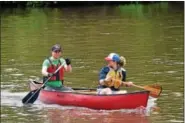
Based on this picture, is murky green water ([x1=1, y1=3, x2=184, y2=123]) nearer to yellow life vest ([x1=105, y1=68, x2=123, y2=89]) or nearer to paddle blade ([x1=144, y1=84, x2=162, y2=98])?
paddle blade ([x1=144, y1=84, x2=162, y2=98])

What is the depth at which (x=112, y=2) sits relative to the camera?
168ft

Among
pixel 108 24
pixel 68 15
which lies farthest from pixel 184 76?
pixel 68 15

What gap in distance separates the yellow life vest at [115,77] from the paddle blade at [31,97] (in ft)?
5.32

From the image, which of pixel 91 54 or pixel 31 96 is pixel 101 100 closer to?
pixel 31 96

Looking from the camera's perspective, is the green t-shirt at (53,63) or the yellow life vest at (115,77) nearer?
the yellow life vest at (115,77)

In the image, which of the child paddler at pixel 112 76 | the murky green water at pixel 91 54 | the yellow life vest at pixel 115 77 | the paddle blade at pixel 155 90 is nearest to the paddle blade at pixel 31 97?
the murky green water at pixel 91 54

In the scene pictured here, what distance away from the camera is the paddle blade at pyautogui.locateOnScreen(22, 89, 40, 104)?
1381 centimetres

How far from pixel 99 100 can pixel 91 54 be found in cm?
779

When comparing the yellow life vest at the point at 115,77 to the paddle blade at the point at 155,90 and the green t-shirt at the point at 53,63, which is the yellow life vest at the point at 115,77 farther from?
the green t-shirt at the point at 53,63

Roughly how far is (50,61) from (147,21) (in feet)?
69.1

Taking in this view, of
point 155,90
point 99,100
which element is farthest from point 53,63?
point 155,90

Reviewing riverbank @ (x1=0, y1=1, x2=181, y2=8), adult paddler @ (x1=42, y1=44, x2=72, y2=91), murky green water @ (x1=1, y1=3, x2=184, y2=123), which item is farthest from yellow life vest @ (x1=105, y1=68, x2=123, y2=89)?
riverbank @ (x1=0, y1=1, x2=181, y2=8)

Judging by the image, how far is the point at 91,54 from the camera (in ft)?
68.2

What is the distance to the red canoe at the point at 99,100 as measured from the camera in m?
12.8
